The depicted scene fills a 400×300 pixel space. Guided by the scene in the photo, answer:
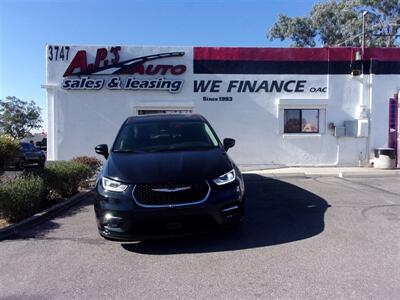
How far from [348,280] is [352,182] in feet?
25.4

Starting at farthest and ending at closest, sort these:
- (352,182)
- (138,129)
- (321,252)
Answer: (352,182) → (138,129) → (321,252)

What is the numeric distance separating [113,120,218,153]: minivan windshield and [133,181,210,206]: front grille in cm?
120

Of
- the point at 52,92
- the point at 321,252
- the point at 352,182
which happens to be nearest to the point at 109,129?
the point at 52,92

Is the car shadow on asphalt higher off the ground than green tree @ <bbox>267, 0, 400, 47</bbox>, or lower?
lower

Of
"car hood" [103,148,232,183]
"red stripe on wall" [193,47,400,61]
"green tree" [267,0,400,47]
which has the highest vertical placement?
"green tree" [267,0,400,47]

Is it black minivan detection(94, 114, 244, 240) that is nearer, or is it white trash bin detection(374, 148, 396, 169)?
black minivan detection(94, 114, 244, 240)

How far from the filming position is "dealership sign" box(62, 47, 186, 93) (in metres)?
14.9

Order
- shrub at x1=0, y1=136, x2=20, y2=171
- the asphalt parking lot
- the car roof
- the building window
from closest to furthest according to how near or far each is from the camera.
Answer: the asphalt parking lot
the car roof
shrub at x1=0, y1=136, x2=20, y2=171
the building window

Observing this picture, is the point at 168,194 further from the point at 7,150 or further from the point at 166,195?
the point at 7,150

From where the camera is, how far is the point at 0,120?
51844 mm

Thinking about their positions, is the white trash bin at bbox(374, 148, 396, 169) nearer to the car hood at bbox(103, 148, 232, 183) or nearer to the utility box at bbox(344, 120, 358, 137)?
the utility box at bbox(344, 120, 358, 137)

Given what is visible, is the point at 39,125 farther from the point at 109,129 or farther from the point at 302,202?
the point at 302,202

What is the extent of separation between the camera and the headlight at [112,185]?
541 centimetres

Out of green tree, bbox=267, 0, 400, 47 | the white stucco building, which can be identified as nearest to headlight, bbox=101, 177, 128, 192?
the white stucco building
